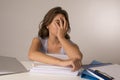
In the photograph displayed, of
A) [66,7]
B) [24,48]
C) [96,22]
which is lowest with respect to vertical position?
[24,48]

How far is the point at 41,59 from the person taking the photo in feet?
3.65

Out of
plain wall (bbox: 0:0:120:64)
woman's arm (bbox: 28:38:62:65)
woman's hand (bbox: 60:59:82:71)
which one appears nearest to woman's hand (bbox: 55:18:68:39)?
woman's arm (bbox: 28:38:62:65)

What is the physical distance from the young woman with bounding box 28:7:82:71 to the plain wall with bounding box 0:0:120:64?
999 millimetres

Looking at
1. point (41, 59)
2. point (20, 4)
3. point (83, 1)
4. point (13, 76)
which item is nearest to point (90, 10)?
point (83, 1)

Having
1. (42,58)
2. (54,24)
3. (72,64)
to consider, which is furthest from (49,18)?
(72,64)

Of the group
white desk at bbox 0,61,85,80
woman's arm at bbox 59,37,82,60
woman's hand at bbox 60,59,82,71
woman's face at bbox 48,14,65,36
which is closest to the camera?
white desk at bbox 0,61,85,80

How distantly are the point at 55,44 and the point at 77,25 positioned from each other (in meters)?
1.14

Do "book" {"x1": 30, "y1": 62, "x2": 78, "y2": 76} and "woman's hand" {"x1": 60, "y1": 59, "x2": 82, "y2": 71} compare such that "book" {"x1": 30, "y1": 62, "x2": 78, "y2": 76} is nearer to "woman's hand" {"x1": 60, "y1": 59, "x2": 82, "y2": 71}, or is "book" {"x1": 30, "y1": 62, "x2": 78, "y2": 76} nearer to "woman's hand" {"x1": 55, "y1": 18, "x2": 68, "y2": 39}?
"woman's hand" {"x1": 60, "y1": 59, "x2": 82, "y2": 71}

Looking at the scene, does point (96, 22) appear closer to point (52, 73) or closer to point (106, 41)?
point (106, 41)

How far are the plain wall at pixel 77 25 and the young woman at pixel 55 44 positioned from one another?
999mm

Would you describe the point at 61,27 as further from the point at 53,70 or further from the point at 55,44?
the point at 53,70

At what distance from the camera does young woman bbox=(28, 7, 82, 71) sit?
1.06 m

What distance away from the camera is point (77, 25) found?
8.39 ft

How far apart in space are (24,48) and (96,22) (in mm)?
911
